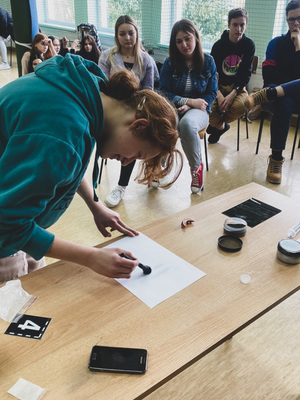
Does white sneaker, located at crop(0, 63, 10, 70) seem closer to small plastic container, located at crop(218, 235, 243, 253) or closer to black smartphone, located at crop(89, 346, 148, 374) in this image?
small plastic container, located at crop(218, 235, 243, 253)

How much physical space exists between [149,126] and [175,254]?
49cm

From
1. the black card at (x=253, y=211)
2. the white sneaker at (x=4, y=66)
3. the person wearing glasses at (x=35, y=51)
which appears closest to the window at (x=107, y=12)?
the white sneaker at (x=4, y=66)

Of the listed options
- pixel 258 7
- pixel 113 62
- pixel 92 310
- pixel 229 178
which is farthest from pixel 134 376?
pixel 258 7

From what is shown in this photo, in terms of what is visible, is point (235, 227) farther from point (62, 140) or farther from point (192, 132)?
point (192, 132)

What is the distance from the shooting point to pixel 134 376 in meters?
0.79

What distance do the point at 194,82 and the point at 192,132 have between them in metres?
0.44

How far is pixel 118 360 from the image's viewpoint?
819 mm

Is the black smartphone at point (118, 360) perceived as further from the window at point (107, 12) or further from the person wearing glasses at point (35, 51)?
the window at point (107, 12)

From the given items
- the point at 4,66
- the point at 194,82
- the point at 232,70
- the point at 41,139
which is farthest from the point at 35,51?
the point at 4,66

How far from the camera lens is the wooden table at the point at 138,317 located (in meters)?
0.78

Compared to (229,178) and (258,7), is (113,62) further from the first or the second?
(258,7)

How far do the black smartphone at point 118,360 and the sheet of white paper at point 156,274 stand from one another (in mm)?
172

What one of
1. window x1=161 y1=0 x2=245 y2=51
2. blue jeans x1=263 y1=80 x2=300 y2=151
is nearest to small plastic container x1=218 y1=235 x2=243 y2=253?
blue jeans x1=263 y1=80 x2=300 y2=151

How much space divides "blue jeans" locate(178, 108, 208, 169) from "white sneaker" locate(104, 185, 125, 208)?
0.55 m
